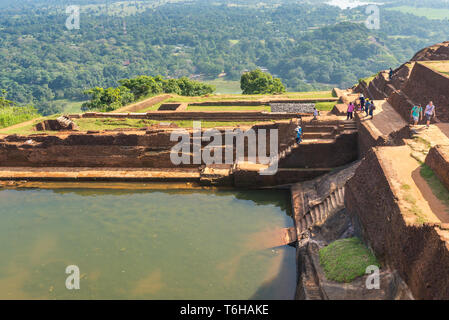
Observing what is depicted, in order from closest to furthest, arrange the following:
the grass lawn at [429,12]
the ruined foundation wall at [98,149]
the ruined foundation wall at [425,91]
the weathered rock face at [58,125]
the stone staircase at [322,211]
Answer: the stone staircase at [322,211] → the ruined foundation wall at [425,91] → the ruined foundation wall at [98,149] → the weathered rock face at [58,125] → the grass lawn at [429,12]

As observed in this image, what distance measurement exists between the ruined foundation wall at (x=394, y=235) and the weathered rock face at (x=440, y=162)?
833mm

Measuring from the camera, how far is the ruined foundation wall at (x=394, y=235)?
477cm

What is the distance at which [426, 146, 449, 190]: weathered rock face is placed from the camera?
6195 millimetres

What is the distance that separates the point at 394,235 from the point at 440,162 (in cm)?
163

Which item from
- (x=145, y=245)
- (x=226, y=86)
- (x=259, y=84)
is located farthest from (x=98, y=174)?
(x=226, y=86)

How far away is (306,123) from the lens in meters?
11.8

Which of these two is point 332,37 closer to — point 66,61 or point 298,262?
point 66,61

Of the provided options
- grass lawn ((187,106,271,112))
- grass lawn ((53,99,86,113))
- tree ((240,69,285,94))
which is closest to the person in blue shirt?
grass lawn ((187,106,271,112))

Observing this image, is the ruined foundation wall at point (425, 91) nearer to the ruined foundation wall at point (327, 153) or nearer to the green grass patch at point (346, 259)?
the ruined foundation wall at point (327, 153)

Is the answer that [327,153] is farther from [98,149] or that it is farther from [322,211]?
[98,149]

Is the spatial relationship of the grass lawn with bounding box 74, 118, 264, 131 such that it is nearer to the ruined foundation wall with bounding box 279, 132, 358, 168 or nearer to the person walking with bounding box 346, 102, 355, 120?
the ruined foundation wall with bounding box 279, 132, 358, 168

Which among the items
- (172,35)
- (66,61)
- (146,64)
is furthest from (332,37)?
(66,61)

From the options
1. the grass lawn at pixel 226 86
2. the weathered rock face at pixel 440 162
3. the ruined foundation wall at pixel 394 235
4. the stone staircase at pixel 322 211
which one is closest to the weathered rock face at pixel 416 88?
the weathered rock face at pixel 440 162

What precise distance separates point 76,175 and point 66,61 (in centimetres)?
9502
